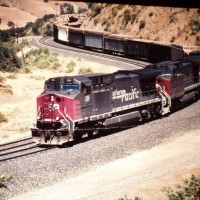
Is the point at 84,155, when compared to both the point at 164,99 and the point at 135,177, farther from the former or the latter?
the point at 164,99

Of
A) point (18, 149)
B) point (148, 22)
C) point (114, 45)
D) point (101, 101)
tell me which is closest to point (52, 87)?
point (101, 101)

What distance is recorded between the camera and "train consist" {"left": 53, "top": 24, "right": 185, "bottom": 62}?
140 ft

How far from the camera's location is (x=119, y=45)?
51281 mm

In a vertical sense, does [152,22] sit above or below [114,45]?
above

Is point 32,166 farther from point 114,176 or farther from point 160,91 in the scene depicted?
point 160,91

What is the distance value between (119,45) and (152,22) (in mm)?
12805

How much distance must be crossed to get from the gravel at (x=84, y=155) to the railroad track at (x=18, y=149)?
1.80 ft

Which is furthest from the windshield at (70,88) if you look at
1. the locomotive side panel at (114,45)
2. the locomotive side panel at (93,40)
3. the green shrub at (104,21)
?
the green shrub at (104,21)

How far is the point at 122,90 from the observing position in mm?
20625

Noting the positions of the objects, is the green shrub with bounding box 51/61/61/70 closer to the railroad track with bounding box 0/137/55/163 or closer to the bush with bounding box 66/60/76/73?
the bush with bounding box 66/60/76/73

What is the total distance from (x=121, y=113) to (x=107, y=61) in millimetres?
27470

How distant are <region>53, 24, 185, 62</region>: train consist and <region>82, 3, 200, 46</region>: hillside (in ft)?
16.8

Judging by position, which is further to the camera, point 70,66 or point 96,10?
point 96,10

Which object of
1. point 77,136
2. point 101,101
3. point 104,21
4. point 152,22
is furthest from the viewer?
point 104,21
